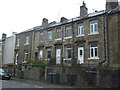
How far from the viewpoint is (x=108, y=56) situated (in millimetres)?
24234

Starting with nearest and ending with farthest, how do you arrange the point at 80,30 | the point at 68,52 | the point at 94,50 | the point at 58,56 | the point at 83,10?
the point at 94,50 < the point at 80,30 < the point at 83,10 < the point at 68,52 < the point at 58,56

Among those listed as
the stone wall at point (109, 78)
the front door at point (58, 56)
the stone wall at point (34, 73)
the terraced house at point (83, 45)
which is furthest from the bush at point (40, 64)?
the stone wall at point (109, 78)

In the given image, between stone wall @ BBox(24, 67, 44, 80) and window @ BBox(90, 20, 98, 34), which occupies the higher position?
window @ BBox(90, 20, 98, 34)

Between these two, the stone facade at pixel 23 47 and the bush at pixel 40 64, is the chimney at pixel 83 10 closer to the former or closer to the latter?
the bush at pixel 40 64

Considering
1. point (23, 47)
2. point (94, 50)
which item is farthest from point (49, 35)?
point (94, 50)

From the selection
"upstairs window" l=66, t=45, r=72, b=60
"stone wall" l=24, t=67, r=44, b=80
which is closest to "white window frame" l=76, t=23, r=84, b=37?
"upstairs window" l=66, t=45, r=72, b=60

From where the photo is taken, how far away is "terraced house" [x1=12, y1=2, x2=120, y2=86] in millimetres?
23312

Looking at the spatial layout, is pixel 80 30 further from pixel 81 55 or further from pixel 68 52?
pixel 68 52

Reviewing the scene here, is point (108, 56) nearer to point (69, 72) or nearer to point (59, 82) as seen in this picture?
point (69, 72)

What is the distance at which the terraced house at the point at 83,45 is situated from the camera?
2331cm

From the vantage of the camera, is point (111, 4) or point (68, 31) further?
point (68, 31)

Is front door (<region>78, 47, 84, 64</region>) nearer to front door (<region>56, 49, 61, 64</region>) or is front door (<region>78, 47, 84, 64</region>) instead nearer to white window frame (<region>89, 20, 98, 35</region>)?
Result: white window frame (<region>89, 20, 98, 35</region>)

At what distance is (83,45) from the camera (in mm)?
27281

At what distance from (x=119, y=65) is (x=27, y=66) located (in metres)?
14.1
